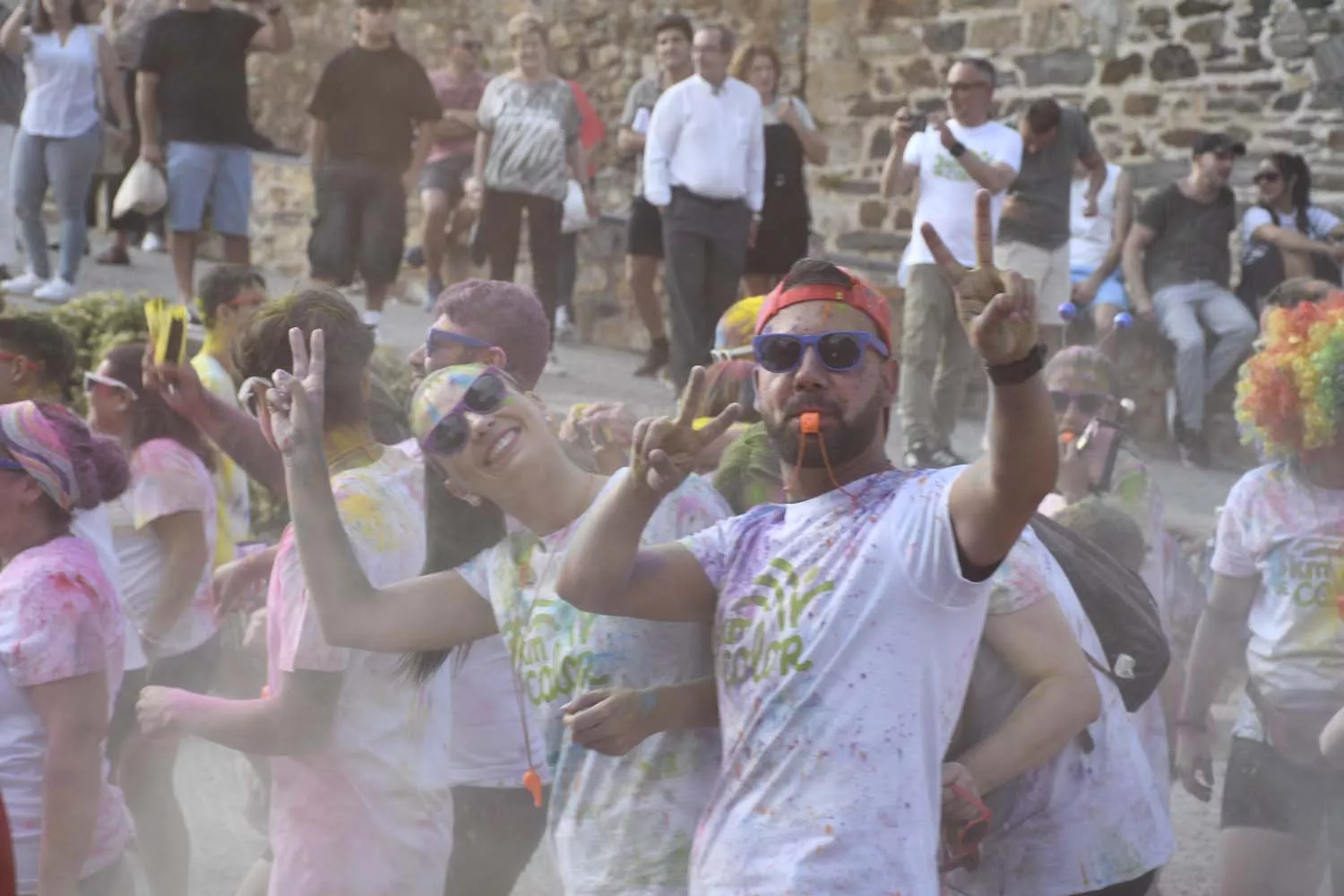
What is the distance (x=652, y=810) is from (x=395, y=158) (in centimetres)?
742

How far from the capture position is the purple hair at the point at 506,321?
4.09 metres

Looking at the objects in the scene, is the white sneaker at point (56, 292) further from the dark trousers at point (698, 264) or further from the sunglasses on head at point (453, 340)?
the sunglasses on head at point (453, 340)

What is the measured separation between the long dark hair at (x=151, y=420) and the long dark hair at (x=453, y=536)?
2.02 m

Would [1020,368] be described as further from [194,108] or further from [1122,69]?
[1122,69]

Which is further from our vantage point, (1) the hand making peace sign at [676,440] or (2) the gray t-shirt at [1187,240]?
(2) the gray t-shirt at [1187,240]

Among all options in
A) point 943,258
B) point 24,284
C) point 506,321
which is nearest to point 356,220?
point 24,284

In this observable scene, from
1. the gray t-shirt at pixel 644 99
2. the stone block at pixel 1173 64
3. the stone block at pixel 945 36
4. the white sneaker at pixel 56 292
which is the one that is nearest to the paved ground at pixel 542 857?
the gray t-shirt at pixel 644 99

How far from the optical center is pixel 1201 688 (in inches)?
181

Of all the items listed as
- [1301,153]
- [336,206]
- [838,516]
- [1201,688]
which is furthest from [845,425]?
[1301,153]

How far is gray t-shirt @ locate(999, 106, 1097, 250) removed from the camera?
9.12 m

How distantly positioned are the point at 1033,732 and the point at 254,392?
1428 millimetres

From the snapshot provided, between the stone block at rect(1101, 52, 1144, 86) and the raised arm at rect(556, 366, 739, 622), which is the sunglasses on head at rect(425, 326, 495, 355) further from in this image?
the stone block at rect(1101, 52, 1144, 86)

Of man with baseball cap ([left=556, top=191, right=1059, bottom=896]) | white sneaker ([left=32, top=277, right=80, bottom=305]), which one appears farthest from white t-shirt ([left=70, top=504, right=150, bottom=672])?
white sneaker ([left=32, top=277, right=80, bottom=305])

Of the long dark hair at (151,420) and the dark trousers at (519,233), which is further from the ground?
the long dark hair at (151,420)
